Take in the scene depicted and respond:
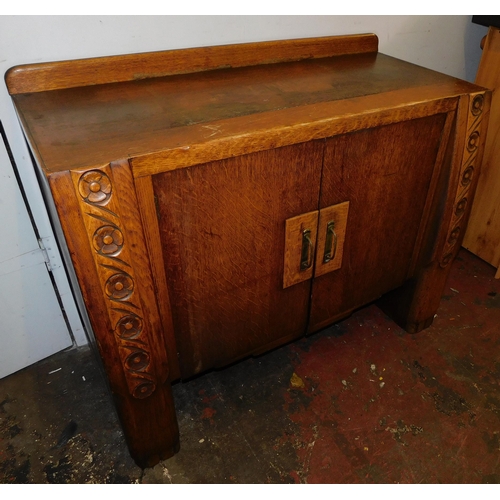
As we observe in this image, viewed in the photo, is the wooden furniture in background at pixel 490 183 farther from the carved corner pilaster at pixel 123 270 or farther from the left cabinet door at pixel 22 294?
the left cabinet door at pixel 22 294

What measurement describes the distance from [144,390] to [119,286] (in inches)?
13.0

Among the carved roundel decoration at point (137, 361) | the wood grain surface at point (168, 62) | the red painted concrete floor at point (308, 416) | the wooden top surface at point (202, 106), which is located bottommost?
the red painted concrete floor at point (308, 416)

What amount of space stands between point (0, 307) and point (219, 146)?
1017 millimetres

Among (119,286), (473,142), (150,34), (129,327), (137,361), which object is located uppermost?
(150,34)

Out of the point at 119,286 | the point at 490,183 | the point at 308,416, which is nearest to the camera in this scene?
the point at 119,286

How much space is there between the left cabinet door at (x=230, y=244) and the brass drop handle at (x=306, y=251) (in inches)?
2.4

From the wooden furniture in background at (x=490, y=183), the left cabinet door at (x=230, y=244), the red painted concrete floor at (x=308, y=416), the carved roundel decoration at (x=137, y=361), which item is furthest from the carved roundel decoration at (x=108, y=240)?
the wooden furniture in background at (x=490, y=183)

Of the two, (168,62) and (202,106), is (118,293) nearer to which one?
(202,106)

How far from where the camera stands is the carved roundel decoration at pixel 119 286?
904 millimetres

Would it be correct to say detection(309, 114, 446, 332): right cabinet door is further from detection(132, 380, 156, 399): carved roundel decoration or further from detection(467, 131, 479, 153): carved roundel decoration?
detection(132, 380, 156, 399): carved roundel decoration

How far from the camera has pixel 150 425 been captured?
120cm

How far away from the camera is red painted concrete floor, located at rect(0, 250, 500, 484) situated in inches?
51.0

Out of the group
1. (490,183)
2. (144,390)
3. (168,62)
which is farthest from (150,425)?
(490,183)

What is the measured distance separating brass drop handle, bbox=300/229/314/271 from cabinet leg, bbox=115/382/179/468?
48cm
